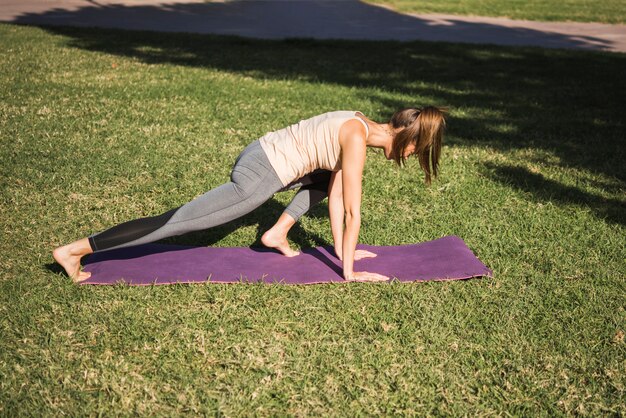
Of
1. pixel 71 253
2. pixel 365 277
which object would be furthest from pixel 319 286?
pixel 71 253

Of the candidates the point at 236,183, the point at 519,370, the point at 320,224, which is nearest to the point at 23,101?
the point at 320,224

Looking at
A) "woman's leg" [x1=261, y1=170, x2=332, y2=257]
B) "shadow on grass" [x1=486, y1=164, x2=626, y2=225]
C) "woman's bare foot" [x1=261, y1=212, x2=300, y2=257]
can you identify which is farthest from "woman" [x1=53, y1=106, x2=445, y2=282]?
"shadow on grass" [x1=486, y1=164, x2=626, y2=225]

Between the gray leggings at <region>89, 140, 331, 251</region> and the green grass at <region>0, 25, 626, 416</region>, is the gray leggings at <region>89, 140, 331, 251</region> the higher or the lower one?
the higher one


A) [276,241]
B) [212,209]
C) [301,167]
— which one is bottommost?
[276,241]

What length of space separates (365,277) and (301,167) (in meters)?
0.79

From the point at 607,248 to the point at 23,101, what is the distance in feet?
22.6

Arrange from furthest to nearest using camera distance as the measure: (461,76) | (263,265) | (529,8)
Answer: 1. (529,8)
2. (461,76)
3. (263,265)

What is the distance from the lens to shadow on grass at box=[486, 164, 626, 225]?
220 inches

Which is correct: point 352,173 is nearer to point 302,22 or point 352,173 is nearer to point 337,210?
point 337,210

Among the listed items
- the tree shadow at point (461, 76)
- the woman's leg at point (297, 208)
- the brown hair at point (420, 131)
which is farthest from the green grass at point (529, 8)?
the brown hair at point (420, 131)

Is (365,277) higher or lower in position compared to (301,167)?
lower

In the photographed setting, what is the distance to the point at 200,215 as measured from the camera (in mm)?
3955

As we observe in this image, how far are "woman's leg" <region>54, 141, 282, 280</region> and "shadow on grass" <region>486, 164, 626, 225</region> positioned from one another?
2.88m

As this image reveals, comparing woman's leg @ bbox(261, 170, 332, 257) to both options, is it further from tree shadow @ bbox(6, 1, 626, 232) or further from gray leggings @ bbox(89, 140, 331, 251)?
tree shadow @ bbox(6, 1, 626, 232)
